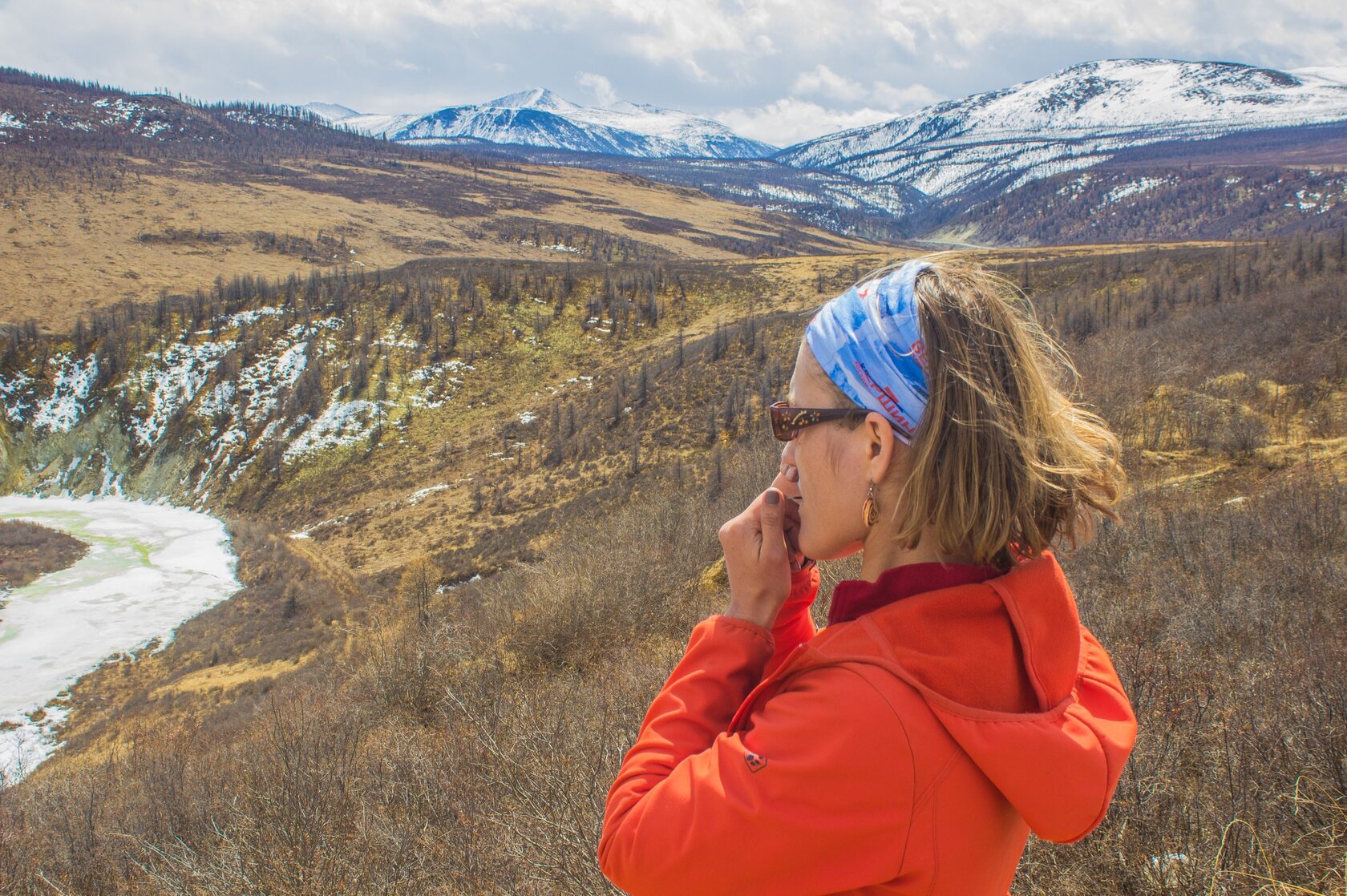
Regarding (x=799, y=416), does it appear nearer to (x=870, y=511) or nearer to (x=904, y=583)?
(x=870, y=511)

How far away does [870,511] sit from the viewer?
1.09 meters

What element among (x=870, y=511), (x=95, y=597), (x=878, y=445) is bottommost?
(x=95, y=597)

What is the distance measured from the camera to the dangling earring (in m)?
1.08

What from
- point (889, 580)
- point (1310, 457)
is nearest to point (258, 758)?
point (889, 580)

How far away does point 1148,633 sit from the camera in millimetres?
4941

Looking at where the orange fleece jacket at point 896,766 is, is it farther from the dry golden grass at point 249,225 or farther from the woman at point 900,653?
the dry golden grass at point 249,225

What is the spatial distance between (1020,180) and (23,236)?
20977 cm

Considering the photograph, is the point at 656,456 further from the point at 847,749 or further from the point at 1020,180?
the point at 1020,180

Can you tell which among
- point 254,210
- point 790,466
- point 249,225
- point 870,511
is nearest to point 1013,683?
point 870,511

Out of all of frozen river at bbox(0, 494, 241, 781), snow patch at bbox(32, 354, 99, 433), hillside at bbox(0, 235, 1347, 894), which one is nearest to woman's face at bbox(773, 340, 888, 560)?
hillside at bbox(0, 235, 1347, 894)

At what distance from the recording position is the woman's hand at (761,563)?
45.4 inches

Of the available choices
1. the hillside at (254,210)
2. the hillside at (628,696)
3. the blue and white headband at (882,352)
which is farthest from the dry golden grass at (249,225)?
the blue and white headband at (882,352)

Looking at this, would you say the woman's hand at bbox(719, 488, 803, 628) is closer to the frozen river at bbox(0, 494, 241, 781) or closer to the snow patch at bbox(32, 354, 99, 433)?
the frozen river at bbox(0, 494, 241, 781)

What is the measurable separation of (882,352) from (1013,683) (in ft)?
1.63
